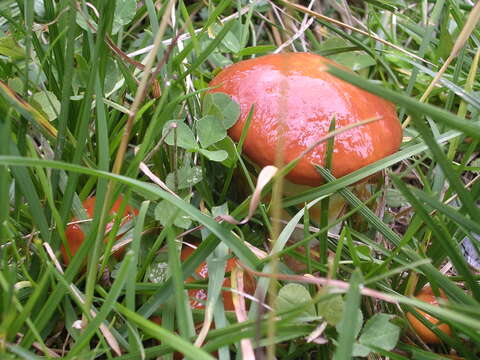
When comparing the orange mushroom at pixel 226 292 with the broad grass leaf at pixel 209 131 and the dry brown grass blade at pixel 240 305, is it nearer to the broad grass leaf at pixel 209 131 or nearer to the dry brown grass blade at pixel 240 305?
the dry brown grass blade at pixel 240 305

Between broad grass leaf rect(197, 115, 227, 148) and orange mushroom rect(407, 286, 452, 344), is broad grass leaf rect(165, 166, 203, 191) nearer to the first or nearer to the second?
broad grass leaf rect(197, 115, 227, 148)

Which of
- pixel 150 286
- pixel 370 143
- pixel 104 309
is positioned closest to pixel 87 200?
pixel 150 286

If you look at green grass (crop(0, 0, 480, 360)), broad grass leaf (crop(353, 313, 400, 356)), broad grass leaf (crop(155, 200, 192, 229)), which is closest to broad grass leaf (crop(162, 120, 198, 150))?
green grass (crop(0, 0, 480, 360))

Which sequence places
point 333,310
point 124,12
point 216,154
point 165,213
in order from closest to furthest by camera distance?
point 333,310 → point 165,213 → point 216,154 → point 124,12

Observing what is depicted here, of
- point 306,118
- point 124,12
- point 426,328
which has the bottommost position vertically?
point 426,328

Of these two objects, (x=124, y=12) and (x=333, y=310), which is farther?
(x=124, y=12)

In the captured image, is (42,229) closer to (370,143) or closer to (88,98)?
(88,98)

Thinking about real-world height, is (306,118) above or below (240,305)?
above

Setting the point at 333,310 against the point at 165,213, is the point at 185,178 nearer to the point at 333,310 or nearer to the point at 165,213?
the point at 165,213

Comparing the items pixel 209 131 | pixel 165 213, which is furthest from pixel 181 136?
pixel 165 213

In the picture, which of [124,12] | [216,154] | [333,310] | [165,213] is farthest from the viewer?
[124,12]
